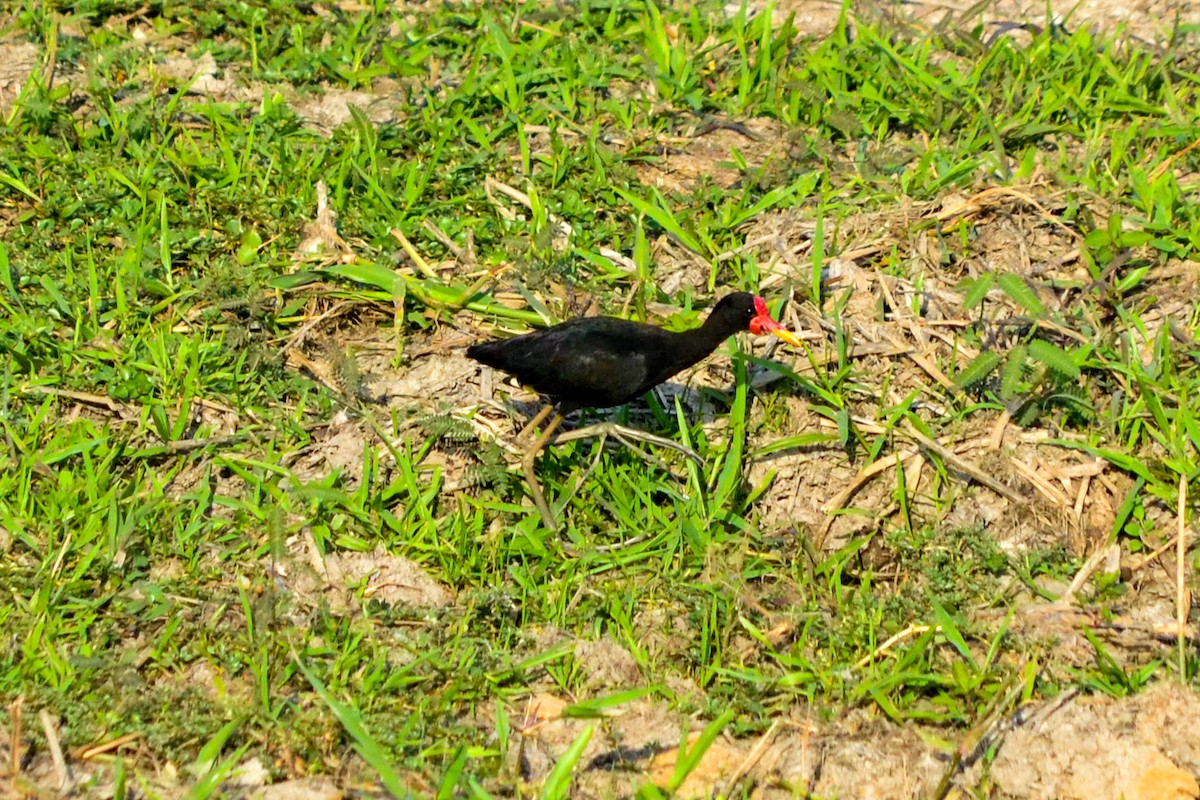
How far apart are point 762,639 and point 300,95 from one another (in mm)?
4289

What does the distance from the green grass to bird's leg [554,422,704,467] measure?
0.12m

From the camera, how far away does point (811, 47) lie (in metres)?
7.85

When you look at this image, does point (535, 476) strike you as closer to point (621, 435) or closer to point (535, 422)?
point (535, 422)

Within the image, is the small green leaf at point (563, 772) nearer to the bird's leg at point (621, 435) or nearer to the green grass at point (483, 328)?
the green grass at point (483, 328)

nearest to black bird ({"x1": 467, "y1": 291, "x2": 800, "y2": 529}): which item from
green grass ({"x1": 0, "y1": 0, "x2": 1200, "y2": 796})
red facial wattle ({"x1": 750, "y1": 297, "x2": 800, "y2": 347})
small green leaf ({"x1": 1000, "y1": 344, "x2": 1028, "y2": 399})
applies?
red facial wattle ({"x1": 750, "y1": 297, "x2": 800, "y2": 347})

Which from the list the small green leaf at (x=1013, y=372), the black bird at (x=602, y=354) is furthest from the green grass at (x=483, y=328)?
the black bird at (x=602, y=354)

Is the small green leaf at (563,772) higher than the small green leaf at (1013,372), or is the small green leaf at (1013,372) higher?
the small green leaf at (1013,372)

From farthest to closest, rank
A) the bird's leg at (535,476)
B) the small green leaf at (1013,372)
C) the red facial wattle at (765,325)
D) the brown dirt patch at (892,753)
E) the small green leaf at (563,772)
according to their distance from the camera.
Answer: the red facial wattle at (765,325) < the small green leaf at (1013,372) < the bird's leg at (535,476) < the brown dirt patch at (892,753) < the small green leaf at (563,772)

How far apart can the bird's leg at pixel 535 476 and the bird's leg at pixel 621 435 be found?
2.7 inches

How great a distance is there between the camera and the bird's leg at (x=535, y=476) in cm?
541

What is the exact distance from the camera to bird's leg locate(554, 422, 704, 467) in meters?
5.50

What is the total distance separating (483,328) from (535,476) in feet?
3.21

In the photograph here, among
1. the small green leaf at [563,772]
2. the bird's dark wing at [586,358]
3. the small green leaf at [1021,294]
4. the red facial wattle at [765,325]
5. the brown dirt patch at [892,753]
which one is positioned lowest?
the brown dirt patch at [892,753]

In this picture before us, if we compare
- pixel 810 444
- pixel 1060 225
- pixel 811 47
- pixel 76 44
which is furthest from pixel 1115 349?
pixel 76 44
